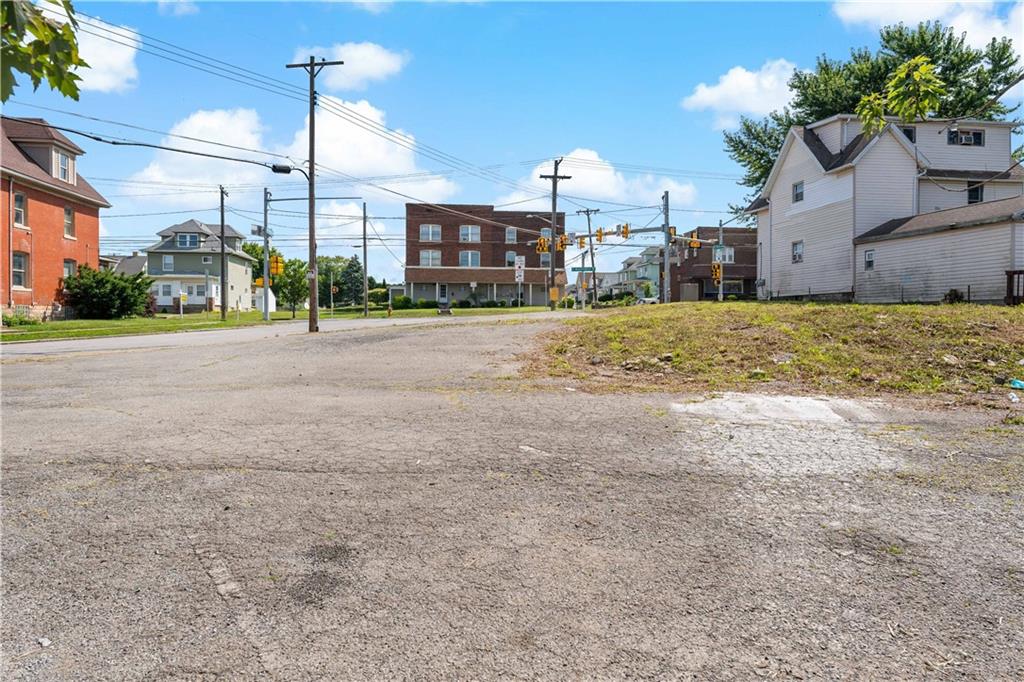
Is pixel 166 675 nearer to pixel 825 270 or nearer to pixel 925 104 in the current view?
pixel 925 104

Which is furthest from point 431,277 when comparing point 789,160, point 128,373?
point 128,373

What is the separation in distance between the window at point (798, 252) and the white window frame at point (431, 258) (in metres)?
43.2

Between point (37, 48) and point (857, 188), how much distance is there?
35.1 meters

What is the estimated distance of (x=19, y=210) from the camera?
113 feet

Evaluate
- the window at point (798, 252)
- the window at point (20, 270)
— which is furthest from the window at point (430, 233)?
the window at point (798, 252)

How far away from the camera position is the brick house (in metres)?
33.4

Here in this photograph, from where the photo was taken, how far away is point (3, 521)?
4258 millimetres

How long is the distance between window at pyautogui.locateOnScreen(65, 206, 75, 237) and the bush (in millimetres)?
2406

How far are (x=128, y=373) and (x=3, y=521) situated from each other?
8757 millimetres

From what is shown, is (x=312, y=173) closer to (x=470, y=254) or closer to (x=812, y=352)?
(x=812, y=352)

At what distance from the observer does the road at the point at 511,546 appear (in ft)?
9.47

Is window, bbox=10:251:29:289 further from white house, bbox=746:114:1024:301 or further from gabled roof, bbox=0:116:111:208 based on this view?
white house, bbox=746:114:1024:301

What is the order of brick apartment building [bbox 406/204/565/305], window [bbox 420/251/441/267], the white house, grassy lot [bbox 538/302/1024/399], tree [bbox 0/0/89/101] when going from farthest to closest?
window [bbox 420/251/441/267], brick apartment building [bbox 406/204/565/305], the white house, grassy lot [bbox 538/302/1024/399], tree [bbox 0/0/89/101]

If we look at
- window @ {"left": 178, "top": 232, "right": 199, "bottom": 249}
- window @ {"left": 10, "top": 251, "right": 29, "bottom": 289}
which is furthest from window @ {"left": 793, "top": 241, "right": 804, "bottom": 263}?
window @ {"left": 178, "top": 232, "right": 199, "bottom": 249}
